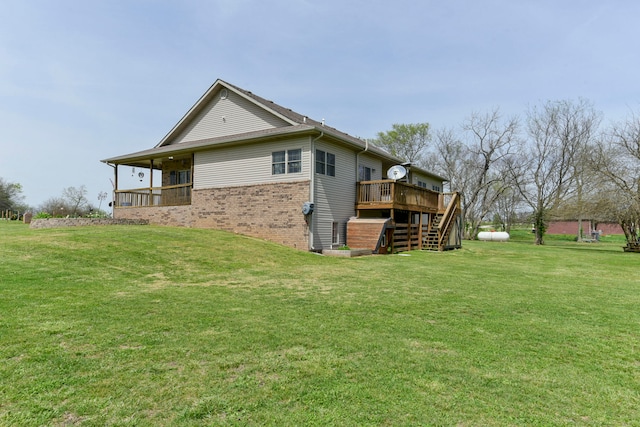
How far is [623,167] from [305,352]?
26.3m

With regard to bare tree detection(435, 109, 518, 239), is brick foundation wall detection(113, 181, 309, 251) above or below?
below

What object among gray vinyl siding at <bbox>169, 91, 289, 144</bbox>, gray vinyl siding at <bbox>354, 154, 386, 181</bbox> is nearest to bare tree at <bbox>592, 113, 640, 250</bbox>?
gray vinyl siding at <bbox>354, 154, 386, 181</bbox>

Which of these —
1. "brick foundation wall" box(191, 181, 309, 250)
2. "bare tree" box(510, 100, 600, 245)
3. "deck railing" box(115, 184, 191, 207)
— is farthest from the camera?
"bare tree" box(510, 100, 600, 245)

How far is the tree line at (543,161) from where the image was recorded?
22.0 meters

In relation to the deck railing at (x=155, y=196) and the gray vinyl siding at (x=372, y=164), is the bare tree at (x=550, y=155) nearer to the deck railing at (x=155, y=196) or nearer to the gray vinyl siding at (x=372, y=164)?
the gray vinyl siding at (x=372, y=164)

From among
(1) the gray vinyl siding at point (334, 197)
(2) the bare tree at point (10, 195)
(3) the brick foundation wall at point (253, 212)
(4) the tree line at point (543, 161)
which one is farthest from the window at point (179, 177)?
(2) the bare tree at point (10, 195)

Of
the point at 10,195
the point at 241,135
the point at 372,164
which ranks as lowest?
the point at 10,195

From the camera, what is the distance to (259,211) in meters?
16.2

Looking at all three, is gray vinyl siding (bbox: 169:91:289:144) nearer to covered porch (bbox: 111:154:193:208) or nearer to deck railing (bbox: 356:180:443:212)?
covered porch (bbox: 111:154:193:208)

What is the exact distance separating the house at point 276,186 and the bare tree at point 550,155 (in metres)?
20.9

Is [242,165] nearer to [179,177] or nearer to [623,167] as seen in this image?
[179,177]

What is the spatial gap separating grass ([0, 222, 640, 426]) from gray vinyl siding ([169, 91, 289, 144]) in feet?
36.0

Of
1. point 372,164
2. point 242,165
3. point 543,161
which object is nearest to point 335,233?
point 372,164

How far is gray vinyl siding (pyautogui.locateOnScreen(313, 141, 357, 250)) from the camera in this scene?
49.6 feet
